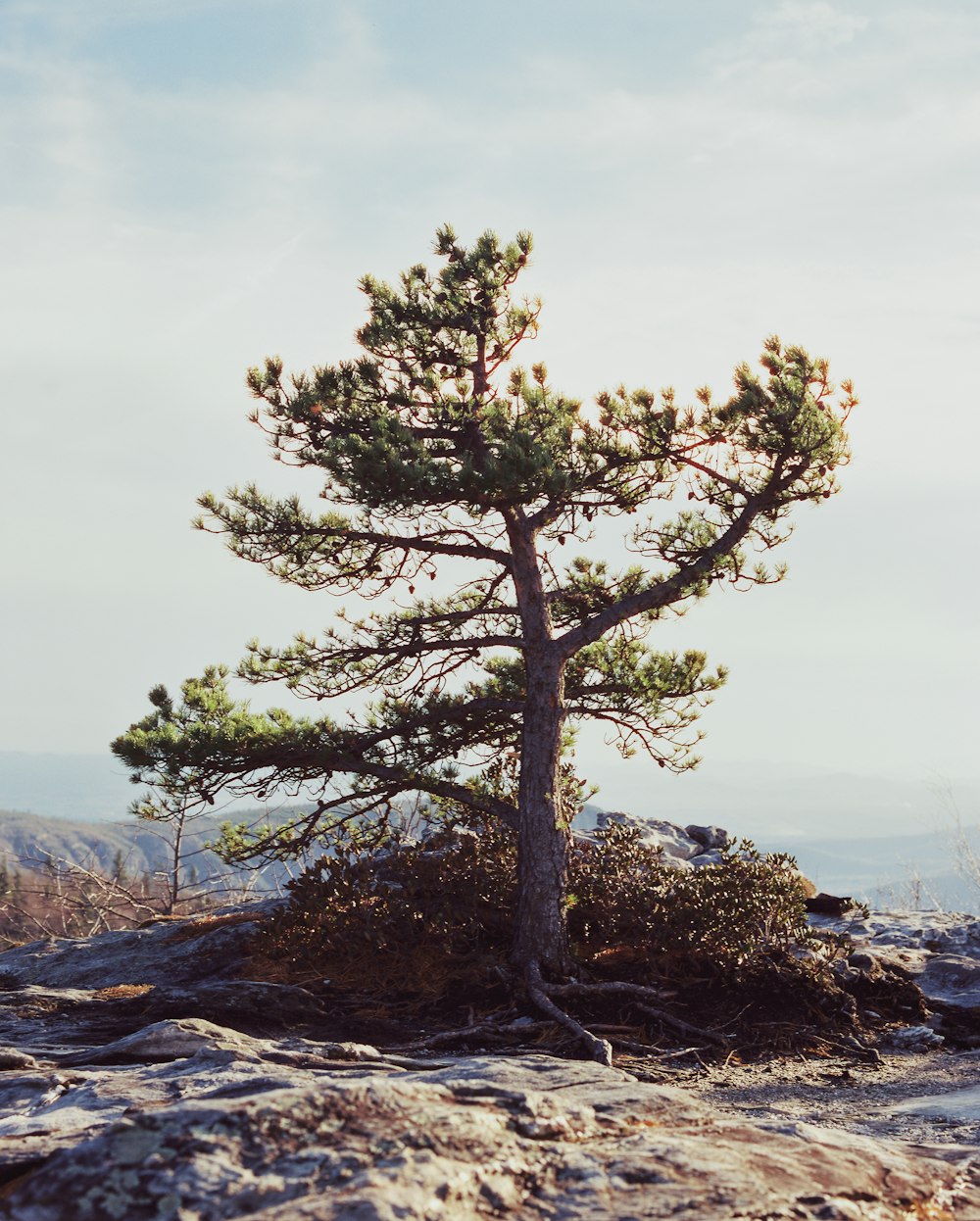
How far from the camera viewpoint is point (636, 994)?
1011 centimetres

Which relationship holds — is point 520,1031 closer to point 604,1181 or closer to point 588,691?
point 588,691

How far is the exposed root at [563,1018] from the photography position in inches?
332

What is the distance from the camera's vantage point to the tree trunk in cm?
1056

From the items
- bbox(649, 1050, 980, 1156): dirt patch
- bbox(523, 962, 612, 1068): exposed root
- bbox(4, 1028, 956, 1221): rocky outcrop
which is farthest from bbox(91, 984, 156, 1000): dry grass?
bbox(4, 1028, 956, 1221): rocky outcrop

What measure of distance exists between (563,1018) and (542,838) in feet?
6.31

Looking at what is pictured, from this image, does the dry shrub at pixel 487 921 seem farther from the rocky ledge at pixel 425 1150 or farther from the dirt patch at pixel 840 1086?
the rocky ledge at pixel 425 1150

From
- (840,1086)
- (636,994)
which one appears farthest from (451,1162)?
(636,994)

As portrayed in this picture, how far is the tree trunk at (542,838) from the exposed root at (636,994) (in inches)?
14.8

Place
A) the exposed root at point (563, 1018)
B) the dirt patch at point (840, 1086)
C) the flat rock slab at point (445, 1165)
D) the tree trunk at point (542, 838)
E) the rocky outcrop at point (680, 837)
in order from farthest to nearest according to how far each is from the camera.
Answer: the rocky outcrop at point (680, 837) → the tree trunk at point (542, 838) → the exposed root at point (563, 1018) → the dirt patch at point (840, 1086) → the flat rock slab at point (445, 1165)

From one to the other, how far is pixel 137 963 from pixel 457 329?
7945mm

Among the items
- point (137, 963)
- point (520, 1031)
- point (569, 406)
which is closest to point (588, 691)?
point (569, 406)

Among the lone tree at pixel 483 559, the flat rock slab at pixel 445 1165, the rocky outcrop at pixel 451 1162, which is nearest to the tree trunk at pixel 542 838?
the lone tree at pixel 483 559

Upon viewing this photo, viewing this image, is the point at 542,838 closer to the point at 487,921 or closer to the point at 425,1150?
the point at 487,921

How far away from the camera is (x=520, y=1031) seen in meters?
9.20
